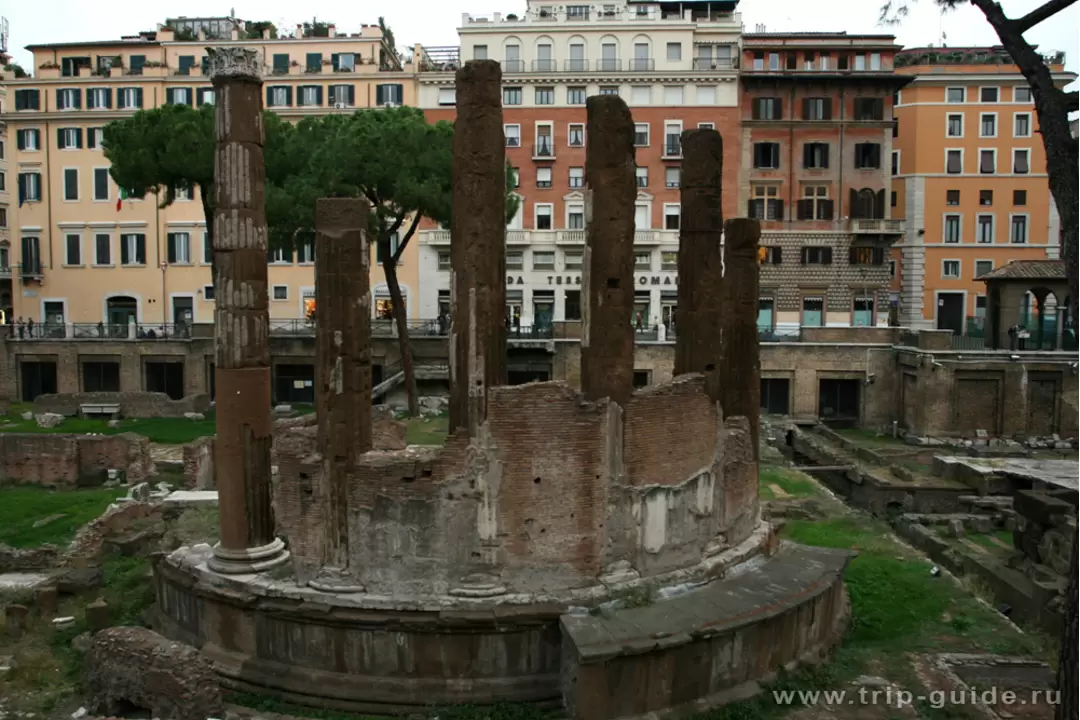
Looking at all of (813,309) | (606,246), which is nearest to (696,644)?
(606,246)

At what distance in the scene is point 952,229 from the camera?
42.2 meters

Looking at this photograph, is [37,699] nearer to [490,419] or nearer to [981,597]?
[490,419]

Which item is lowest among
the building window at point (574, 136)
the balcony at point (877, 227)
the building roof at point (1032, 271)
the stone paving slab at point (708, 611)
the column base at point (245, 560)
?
the stone paving slab at point (708, 611)

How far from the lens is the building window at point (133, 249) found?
3809 centimetres

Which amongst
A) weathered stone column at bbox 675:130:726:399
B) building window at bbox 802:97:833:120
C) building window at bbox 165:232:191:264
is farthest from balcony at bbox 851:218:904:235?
weathered stone column at bbox 675:130:726:399

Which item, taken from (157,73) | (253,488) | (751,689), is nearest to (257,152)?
(253,488)

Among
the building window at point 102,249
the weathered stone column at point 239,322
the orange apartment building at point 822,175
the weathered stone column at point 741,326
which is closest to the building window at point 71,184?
the building window at point 102,249

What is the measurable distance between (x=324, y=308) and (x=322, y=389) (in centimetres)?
94

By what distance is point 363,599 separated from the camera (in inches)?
412

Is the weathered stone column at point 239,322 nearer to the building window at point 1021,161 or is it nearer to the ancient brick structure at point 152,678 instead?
the ancient brick structure at point 152,678

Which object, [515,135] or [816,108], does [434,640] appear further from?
[816,108]

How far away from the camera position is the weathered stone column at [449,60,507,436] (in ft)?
35.3

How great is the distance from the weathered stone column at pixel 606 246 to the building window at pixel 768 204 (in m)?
28.1

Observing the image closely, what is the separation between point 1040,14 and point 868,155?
98.0ft
